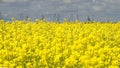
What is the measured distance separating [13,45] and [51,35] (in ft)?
10.7

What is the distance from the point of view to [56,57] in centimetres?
1238

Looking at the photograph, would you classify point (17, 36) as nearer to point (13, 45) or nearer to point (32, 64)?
point (13, 45)

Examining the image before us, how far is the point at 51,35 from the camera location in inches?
703

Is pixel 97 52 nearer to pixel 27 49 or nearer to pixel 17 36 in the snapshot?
pixel 27 49

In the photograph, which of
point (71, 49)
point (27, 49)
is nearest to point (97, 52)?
point (71, 49)

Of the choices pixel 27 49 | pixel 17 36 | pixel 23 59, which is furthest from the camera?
pixel 17 36

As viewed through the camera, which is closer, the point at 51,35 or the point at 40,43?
the point at 40,43

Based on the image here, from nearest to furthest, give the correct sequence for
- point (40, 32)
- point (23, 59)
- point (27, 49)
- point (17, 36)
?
point (23, 59) < point (27, 49) < point (17, 36) < point (40, 32)

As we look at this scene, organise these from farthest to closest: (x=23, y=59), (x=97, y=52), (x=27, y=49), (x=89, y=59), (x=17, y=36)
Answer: (x=17, y=36)
(x=27, y=49)
(x=23, y=59)
(x=97, y=52)
(x=89, y=59)

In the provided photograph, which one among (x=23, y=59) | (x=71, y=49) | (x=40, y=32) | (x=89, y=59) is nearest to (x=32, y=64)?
(x=23, y=59)

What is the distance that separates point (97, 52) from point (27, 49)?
9.94 feet

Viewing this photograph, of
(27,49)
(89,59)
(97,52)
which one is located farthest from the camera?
(27,49)

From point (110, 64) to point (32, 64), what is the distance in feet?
8.72

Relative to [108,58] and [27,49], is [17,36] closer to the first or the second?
[27,49]
